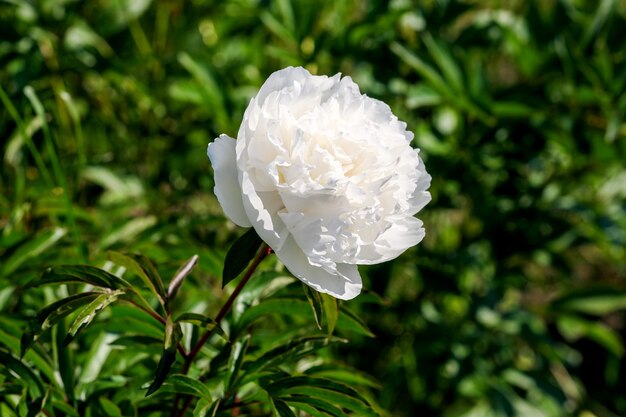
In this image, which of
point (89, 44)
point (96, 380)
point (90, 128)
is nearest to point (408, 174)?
point (96, 380)

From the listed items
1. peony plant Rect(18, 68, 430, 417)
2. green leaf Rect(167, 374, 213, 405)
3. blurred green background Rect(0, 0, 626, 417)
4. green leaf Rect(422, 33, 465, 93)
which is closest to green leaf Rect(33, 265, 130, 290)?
peony plant Rect(18, 68, 430, 417)

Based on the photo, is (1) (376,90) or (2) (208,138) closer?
(1) (376,90)

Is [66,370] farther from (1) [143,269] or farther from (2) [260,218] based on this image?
(2) [260,218]

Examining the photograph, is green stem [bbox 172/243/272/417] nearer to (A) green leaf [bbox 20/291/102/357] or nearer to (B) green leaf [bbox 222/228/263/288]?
(B) green leaf [bbox 222/228/263/288]

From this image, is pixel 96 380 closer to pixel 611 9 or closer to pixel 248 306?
pixel 248 306

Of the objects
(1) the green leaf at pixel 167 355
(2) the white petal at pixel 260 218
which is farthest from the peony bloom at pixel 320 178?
(1) the green leaf at pixel 167 355

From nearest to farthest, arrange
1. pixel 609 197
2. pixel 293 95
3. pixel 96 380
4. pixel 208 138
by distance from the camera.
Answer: pixel 293 95
pixel 96 380
pixel 208 138
pixel 609 197
